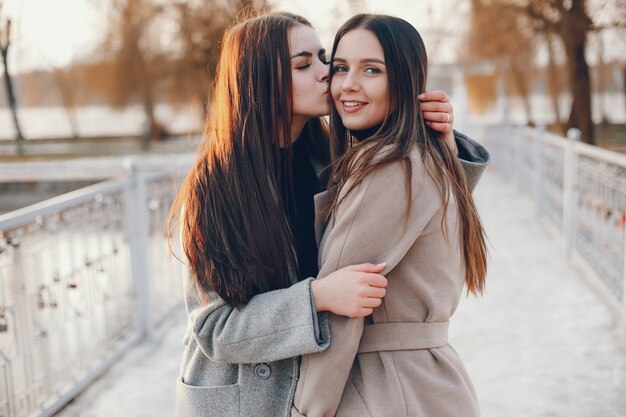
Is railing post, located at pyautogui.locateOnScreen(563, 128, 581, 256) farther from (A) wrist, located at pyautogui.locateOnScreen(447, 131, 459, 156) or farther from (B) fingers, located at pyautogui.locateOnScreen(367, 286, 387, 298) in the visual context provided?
(B) fingers, located at pyautogui.locateOnScreen(367, 286, 387, 298)

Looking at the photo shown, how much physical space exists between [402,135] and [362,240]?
0.76 ft

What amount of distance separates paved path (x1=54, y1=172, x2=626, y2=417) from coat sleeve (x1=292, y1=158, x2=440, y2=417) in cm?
193

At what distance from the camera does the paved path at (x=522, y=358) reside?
10.5 feet

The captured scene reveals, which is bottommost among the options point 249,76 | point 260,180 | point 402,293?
point 402,293

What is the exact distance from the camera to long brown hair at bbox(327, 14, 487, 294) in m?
1.40

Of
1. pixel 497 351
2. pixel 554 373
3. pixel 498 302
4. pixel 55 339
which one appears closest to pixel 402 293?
pixel 554 373

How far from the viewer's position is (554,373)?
352 cm

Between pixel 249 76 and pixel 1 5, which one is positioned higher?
pixel 1 5

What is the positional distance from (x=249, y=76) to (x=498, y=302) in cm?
377

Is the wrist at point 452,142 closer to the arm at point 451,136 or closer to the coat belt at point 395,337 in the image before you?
the arm at point 451,136

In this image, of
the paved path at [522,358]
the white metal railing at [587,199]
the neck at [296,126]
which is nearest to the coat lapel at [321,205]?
the neck at [296,126]

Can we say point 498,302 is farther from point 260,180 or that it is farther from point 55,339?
point 260,180

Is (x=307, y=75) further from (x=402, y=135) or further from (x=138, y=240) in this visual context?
(x=138, y=240)

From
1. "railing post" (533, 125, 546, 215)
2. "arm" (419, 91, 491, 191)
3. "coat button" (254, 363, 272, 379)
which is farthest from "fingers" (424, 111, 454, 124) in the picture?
"railing post" (533, 125, 546, 215)
